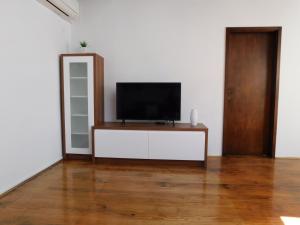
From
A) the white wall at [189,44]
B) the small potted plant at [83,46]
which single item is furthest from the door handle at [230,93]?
the small potted plant at [83,46]

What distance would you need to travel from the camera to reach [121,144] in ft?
10.0

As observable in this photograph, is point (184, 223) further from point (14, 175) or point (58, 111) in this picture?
point (58, 111)

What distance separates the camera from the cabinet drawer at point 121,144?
9.93 ft

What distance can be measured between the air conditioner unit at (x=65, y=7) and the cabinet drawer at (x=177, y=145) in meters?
2.14

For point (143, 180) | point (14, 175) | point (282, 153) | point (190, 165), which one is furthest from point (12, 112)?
point (282, 153)

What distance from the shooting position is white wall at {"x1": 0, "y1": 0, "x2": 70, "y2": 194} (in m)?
2.15

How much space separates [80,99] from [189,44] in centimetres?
194

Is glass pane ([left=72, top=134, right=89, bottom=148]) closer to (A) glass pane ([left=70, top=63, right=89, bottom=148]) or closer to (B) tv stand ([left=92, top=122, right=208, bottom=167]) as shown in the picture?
(A) glass pane ([left=70, top=63, right=89, bottom=148])

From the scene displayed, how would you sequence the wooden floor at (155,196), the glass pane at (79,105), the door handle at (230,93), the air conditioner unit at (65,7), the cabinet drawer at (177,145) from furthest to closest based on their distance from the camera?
the door handle at (230,93) → the glass pane at (79,105) → the cabinet drawer at (177,145) → the air conditioner unit at (65,7) → the wooden floor at (155,196)

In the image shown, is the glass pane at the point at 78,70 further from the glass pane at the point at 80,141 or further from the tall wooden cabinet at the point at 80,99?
the glass pane at the point at 80,141

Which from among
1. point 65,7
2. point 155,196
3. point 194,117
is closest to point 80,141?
point 155,196

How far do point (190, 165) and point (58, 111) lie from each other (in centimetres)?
214

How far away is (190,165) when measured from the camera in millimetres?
3051

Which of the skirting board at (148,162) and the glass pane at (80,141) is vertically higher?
the glass pane at (80,141)
